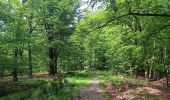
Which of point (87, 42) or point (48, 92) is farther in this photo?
point (48, 92)

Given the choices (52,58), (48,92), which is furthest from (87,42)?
(52,58)

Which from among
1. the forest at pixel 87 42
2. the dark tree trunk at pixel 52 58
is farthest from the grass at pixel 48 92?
the dark tree trunk at pixel 52 58

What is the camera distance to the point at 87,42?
14.3m

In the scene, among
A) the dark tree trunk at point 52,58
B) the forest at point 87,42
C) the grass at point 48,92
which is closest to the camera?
the forest at point 87,42

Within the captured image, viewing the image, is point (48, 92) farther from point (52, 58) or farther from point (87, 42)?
point (52, 58)

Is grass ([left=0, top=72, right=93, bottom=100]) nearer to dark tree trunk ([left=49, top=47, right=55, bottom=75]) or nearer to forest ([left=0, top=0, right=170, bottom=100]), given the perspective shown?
forest ([left=0, top=0, right=170, bottom=100])

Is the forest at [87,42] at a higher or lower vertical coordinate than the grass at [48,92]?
higher

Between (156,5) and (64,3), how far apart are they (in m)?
26.2

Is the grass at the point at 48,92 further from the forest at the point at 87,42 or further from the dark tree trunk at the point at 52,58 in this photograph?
the dark tree trunk at the point at 52,58

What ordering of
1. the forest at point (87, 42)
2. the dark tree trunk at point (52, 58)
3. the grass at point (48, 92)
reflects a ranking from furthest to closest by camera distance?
1. the dark tree trunk at point (52, 58)
2. the grass at point (48, 92)
3. the forest at point (87, 42)

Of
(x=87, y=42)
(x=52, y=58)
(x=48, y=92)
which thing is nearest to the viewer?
(x=87, y=42)

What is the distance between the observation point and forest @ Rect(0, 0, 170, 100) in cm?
1461

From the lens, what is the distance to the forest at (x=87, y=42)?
1461 cm

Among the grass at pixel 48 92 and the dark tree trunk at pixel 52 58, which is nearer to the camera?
the grass at pixel 48 92
